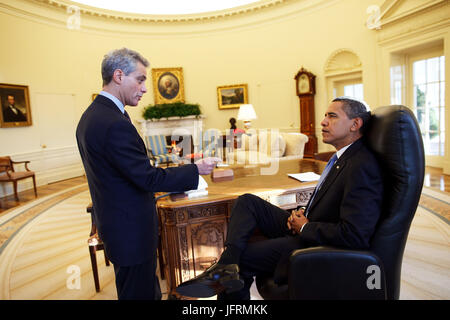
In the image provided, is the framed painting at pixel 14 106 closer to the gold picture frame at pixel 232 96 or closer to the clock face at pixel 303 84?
the gold picture frame at pixel 232 96

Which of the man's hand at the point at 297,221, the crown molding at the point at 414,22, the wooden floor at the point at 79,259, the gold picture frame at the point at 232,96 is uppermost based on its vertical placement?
the crown molding at the point at 414,22

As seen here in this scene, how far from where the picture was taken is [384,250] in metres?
1.52

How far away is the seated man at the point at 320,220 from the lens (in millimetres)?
1531

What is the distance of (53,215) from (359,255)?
5.26m

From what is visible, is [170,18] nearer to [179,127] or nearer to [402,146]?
[179,127]

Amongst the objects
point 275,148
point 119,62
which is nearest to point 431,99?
point 275,148

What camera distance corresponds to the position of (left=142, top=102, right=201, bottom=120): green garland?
999cm

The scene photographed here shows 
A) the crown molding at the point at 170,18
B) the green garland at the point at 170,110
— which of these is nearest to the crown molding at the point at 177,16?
the crown molding at the point at 170,18

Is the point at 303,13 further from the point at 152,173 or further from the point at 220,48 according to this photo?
the point at 152,173

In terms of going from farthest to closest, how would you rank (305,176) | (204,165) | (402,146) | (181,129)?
(181,129) → (305,176) → (204,165) → (402,146)

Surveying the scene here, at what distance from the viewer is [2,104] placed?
6.91 metres

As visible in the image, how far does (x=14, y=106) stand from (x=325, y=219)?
26.4 feet

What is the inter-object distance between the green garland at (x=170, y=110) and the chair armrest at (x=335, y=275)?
9.08m

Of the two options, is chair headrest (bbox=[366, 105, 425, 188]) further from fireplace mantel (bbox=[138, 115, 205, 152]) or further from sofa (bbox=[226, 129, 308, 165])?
fireplace mantel (bbox=[138, 115, 205, 152])
